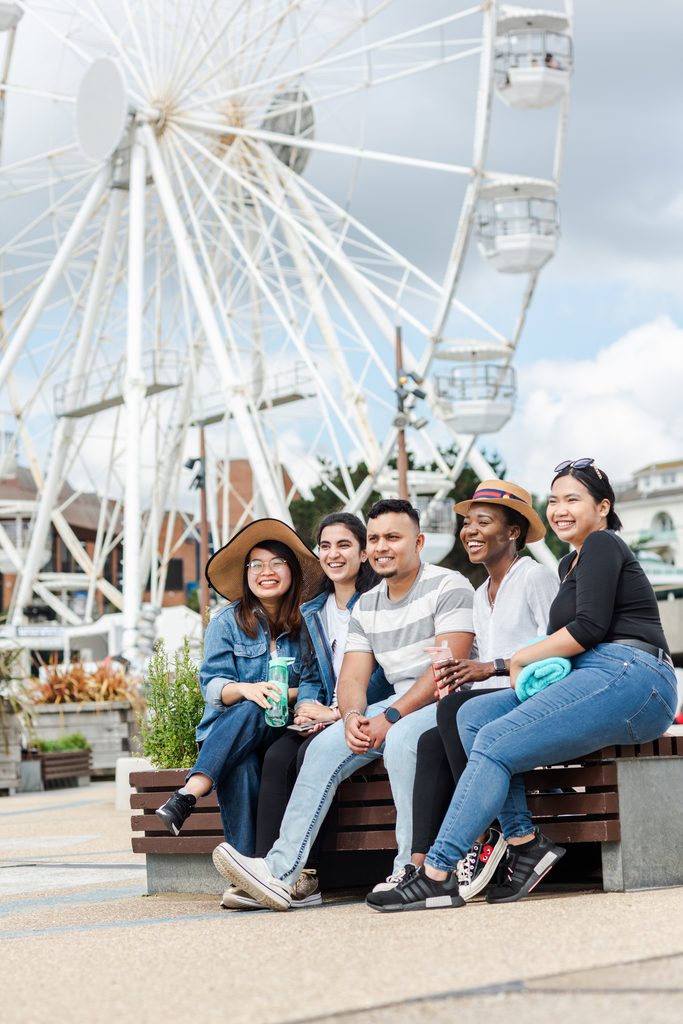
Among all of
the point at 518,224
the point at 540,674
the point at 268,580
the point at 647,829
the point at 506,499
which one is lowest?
the point at 647,829

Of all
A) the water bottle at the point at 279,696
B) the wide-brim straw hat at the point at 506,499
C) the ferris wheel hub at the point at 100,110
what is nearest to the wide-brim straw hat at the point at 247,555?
the water bottle at the point at 279,696

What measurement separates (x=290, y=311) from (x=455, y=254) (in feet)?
10.6

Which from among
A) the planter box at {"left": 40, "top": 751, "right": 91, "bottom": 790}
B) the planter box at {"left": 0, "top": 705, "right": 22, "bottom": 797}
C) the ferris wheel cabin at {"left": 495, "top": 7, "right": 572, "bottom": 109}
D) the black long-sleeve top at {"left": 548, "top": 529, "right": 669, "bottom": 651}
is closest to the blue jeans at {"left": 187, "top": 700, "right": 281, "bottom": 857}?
the black long-sleeve top at {"left": 548, "top": 529, "right": 669, "bottom": 651}

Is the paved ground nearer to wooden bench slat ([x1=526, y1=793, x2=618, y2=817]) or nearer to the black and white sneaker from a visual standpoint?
the black and white sneaker

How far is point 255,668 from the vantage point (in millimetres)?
6102

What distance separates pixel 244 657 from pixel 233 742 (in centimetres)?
42

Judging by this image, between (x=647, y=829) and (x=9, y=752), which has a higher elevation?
(x=647, y=829)

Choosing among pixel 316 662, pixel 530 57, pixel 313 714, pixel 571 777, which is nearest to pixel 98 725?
pixel 530 57

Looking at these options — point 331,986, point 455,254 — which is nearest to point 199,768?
point 331,986

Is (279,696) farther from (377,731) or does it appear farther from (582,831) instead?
(582,831)

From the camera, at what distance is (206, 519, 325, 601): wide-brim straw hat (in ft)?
20.4

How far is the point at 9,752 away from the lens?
17.9m

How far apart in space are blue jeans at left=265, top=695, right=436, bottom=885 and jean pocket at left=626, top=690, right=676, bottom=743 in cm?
71

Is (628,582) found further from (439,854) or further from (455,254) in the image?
(455,254)
